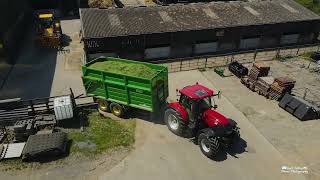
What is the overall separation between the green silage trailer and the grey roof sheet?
7.88 meters

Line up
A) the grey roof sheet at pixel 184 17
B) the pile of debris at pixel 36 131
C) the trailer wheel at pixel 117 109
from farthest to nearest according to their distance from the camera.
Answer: the grey roof sheet at pixel 184 17, the trailer wheel at pixel 117 109, the pile of debris at pixel 36 131

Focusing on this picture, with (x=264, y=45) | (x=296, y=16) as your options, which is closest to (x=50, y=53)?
(x=264, y=45)

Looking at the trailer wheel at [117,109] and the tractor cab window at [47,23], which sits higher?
the tractor cab window at [47,23]

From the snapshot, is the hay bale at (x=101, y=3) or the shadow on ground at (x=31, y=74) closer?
the shadow on ground at (x=31, y=74)

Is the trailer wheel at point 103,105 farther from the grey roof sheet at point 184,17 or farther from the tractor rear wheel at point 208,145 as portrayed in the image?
the grey roof sheet at point 184,17

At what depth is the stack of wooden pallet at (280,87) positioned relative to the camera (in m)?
23.2

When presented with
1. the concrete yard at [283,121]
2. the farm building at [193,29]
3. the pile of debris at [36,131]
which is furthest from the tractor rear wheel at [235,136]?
the farm building at [193,29]

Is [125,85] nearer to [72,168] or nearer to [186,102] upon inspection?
[186,102]

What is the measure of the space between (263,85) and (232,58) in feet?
23.8

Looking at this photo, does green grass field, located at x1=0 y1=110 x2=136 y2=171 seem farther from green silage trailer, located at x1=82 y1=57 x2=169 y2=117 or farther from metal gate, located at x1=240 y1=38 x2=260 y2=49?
metal gate, located at x1=240 y1=38 x2=260 y2=49

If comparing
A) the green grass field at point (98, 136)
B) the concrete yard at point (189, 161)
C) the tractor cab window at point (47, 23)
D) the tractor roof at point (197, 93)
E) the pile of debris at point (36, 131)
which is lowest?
the concrete yard at point (189, 161)

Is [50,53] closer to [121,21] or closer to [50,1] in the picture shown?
[121,21]

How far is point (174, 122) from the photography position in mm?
19281

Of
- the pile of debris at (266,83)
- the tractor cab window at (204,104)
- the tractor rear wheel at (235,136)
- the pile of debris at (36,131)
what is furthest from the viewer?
the pile of debris at (266,83)
